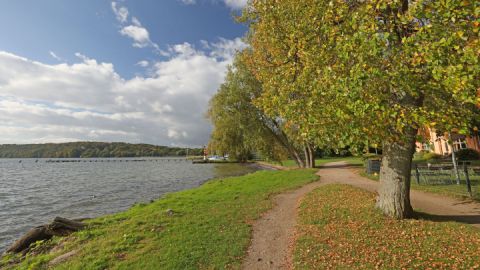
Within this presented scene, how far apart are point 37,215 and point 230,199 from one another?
46.1 ft

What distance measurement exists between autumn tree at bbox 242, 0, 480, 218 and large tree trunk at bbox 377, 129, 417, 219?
0.10 ft

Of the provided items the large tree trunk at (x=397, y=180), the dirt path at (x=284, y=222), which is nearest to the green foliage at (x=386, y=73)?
the large tree trunk at (x=397, y=180)

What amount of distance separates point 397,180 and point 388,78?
418cm

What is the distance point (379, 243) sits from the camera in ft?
24.8

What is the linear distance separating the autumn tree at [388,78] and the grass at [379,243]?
100 centimetres

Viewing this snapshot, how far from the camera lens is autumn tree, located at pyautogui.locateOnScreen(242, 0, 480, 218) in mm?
5805

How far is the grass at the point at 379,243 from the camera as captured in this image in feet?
21.2

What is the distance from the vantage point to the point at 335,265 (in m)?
6.57

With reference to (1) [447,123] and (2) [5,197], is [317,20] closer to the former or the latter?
(1) [447,123]

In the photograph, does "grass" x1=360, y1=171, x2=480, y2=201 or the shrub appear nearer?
"grass" x1=360, y1=171, x2=480, y2=201

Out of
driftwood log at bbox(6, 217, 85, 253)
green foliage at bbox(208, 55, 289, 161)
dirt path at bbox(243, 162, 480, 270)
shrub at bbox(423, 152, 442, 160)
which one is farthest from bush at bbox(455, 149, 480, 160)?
driftwood log at bbox(6, 217, 85, 253)

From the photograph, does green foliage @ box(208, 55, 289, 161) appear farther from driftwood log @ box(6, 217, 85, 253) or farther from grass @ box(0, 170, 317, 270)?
driftwood log @ box(6, 217, 85, 253)

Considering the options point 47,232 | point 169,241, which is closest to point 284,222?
point 169,241

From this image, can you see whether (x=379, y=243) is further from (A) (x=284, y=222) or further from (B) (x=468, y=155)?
(B) (x=468, y=155)
